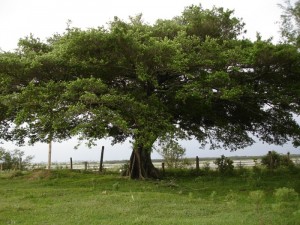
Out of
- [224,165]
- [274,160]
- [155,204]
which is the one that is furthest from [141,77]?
[274,160]

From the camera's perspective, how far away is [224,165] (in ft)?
82.2

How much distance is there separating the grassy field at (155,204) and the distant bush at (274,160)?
5.25 metres

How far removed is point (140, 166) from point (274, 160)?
972 cm

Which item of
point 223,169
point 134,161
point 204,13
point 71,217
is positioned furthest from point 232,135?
point 71,217

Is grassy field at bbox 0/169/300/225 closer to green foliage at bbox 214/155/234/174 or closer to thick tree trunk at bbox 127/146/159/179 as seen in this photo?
thick tree trunk at bbox 127/146/159/179

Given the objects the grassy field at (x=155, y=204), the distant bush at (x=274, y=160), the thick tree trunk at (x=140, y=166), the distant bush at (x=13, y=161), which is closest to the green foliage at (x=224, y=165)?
the distant bush at (x=274, y=160)

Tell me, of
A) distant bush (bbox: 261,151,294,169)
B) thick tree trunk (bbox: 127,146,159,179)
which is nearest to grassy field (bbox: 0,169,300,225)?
thick tree trunk (bbox: 127,146,159,179)

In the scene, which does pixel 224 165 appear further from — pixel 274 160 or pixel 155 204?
pixel 155 204

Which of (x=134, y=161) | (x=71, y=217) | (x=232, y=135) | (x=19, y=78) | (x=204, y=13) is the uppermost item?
(x=204, y=13)

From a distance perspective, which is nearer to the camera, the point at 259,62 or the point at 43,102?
the point at 43,102

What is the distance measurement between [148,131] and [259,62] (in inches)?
255

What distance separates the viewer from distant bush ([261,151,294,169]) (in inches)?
1035

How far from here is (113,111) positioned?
17.1m

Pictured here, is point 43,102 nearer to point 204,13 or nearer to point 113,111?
point 113,111
